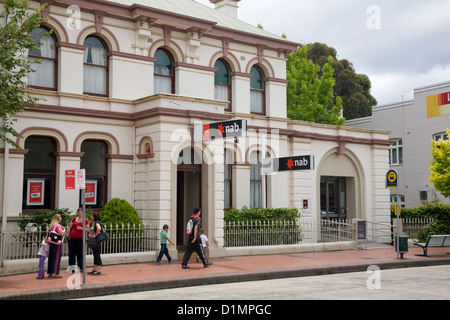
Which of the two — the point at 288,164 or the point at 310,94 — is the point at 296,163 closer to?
the point at 288,164

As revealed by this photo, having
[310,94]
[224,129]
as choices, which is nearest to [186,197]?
[224,129]

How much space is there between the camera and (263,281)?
45.9 feet

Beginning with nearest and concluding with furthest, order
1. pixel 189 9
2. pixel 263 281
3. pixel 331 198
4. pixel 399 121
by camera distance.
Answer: pixel 263 281 → pixel 189 9 → pixel 331 198 → pixel 399 121

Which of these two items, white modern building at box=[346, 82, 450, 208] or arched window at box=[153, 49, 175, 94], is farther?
white modern building at box=[346, 82, 450, 208]

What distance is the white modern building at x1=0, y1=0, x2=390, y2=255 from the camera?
57.6 ft

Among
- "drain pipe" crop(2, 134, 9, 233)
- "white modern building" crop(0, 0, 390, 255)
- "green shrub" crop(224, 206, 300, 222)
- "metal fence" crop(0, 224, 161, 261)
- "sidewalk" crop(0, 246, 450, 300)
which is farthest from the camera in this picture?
"green shrub" crop(224, 206, 300, 222)

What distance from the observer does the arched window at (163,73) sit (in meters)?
20.3

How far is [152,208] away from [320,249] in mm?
7154

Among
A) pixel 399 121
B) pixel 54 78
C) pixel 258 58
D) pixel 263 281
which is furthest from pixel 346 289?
pixel 399 121

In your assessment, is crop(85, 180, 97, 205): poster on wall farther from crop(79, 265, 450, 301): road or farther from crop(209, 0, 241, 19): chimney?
crop(209, 0, 241, 19): chimney

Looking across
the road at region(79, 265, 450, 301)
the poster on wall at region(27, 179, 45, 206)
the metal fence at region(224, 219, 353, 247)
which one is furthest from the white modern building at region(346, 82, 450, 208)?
the poster on wall at region(27, 179, 45, 206)

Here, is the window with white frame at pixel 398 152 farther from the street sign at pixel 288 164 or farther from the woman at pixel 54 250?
the woman at pixel 54 250

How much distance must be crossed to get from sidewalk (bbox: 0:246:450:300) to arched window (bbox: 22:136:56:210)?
359 cm
